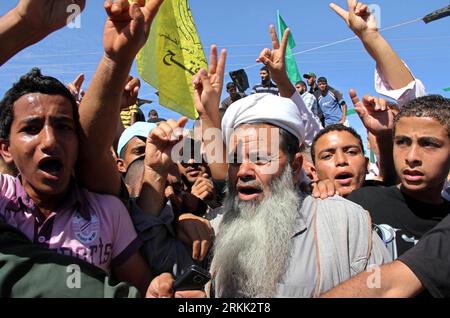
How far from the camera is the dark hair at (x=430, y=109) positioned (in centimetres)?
229

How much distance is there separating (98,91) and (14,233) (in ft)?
2.03

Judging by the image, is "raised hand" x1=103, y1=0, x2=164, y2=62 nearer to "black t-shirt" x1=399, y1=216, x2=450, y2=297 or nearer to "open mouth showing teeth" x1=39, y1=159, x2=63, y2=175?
"open mouth showing teeth" x1=39, y1=159, x2=63, y2=175

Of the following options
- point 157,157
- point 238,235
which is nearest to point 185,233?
point 238,235

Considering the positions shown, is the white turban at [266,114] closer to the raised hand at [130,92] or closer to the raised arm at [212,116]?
the raised arm at [212,116]

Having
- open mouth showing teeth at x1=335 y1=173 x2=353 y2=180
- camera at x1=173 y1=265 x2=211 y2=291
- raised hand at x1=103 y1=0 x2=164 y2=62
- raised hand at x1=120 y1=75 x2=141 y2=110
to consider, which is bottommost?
camera at x1=173 y1=265 x2=211 y2=291

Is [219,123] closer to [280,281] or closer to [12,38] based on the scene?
[280,281]

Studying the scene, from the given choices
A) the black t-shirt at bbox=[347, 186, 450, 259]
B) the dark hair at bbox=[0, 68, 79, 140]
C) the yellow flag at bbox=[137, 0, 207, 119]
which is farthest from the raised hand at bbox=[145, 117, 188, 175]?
the yellow flag at bbox=[137, 0, 207, 119]

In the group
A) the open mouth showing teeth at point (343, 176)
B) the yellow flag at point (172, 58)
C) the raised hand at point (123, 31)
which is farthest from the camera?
the yellow flag at point (172, 58)

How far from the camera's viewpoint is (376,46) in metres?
2.79

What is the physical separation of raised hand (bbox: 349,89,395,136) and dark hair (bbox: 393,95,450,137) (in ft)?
0.93

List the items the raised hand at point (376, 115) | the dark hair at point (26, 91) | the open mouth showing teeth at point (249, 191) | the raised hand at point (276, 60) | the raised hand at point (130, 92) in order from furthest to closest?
the raised hand at point (276, 60) → the raised hand at point (376, 115) → the raised hand at point (130, 92) → the open mouth showing teeth at point (249, 191) → the dark hair at point (26, 91)

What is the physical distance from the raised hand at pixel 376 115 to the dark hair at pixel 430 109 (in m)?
0.28

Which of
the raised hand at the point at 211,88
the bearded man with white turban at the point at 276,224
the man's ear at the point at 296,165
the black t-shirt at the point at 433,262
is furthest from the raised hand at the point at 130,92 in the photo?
the black t-shirt at the point at 433,262

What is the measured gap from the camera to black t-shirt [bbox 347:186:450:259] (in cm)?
217
